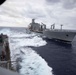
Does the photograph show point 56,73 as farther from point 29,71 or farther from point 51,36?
point 51,36

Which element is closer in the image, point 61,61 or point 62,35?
point 61,61

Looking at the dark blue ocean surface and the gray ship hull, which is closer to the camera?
the dark blue ocean surface

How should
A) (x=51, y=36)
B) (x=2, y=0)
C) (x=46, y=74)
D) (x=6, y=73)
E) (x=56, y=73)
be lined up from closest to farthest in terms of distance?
(x=6, y=73)
(x=2, y=0)
(x=46, y=74)
(x=56, y=73)
(x=51, y=36)

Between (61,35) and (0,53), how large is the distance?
5277 cm

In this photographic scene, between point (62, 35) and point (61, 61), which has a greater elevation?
point (62, 35)

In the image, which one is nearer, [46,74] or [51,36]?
[46,74]

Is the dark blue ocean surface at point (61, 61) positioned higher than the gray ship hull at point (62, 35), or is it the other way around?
the gray ship hull at point (62, 35)

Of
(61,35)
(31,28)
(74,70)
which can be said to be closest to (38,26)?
(31,28)

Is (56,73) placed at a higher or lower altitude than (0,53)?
lower

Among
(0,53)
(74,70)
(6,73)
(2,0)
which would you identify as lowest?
(74,70)

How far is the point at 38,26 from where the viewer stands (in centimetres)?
12369

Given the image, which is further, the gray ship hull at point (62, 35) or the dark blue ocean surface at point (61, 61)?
the gray ship hull at point (62, 35)

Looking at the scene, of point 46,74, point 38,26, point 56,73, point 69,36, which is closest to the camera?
point 46,74

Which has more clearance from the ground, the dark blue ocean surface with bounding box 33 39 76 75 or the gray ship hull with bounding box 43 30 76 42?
the gray ship hull with bounding box 43 30 76 42
